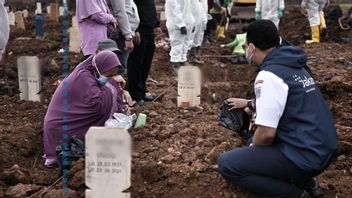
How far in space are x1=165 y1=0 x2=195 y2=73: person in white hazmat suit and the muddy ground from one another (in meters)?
0.38

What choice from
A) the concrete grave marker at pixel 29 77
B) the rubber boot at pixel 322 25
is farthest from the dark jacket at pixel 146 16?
the rubber boot at pixel 322 25

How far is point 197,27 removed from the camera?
875 centimetres

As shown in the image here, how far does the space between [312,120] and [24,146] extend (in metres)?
2.72

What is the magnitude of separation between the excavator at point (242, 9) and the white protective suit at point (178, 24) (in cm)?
527

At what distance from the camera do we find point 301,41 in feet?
41.2

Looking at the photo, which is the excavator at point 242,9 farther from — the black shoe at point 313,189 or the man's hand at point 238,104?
the black shoe at point 313,189

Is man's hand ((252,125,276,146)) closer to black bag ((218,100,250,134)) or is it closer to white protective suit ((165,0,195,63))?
black bag ((218,100,250,134))

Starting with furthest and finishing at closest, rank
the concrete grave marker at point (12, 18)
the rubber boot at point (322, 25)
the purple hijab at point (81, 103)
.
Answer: the concrete grave marker at point (12, 18) → the rubber boot at point (322, 25) → the purple hijab at point (81, 103)

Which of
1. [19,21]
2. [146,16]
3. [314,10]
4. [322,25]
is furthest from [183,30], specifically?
[19,21]

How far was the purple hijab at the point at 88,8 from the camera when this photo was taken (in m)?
4.95

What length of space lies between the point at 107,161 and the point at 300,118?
1191mm

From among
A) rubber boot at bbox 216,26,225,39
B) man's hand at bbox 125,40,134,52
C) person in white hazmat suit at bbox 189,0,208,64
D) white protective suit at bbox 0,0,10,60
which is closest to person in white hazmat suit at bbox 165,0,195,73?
person in white hazmat suit at bbox 189,0,208,64

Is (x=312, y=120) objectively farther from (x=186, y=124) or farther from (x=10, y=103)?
(x=10, y=103)

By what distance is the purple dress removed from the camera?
496 cm
